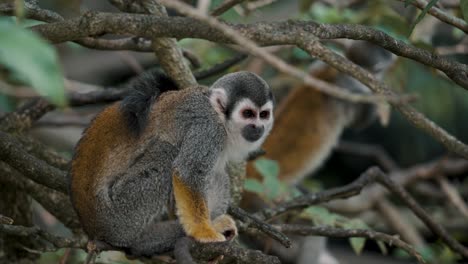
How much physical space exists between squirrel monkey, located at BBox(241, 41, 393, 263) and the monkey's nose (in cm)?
308

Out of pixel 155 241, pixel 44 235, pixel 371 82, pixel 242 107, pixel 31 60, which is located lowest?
pixel 155 241

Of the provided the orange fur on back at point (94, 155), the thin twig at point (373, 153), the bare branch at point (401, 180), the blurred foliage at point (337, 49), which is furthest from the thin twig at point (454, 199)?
the orange fur on back at point (94, 155)

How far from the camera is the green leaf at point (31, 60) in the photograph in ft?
4.07

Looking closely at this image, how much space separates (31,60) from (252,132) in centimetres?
254

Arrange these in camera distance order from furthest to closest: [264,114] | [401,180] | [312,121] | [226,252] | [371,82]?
[312,121] → [401,180] → [264,114] → [371,82] → [226,252]

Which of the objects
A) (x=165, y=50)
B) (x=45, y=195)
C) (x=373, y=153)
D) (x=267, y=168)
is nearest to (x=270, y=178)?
(x=267, y=168)

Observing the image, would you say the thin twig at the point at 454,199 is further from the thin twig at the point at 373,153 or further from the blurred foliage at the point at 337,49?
the thin twig at the point at 373,153

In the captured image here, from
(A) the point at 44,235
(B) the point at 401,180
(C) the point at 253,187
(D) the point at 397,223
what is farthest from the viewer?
(B) the point at 401,180

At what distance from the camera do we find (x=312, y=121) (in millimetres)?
7371

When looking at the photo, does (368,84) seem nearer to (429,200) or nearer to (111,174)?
(111,174)

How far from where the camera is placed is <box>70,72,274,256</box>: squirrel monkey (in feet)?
11.4

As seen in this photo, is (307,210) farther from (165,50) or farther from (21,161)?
(21,161)

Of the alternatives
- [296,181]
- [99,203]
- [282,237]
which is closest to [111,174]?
[99,203]

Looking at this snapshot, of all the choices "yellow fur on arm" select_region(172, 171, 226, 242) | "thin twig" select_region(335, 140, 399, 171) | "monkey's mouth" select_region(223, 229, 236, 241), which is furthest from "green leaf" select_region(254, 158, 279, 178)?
"thin twig" select_region(335, 140, 399, 171)
